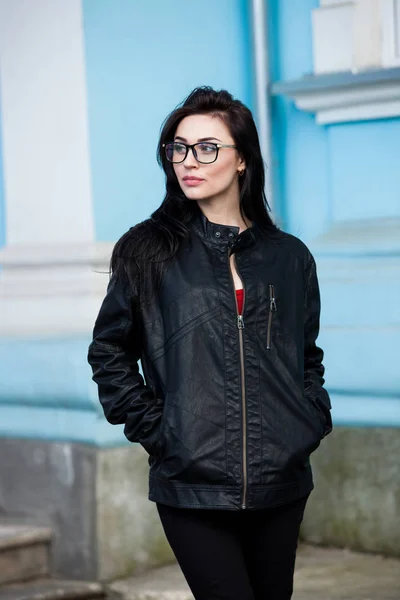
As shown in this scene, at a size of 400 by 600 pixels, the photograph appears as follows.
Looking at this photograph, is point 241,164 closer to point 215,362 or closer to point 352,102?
point 215,362

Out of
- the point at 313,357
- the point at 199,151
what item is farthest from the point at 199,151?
the point at 313,357

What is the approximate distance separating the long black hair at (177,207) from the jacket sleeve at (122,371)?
0.21 feet

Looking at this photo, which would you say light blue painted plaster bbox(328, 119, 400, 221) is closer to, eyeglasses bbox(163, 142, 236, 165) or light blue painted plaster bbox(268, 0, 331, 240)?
light blue painted plaster bbox(268, 0, 331, 240)

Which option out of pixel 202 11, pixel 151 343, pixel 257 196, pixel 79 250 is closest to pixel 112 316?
pixel 151 343

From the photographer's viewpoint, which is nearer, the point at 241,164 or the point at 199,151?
the point at 199,151

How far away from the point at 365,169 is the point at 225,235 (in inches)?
83.1

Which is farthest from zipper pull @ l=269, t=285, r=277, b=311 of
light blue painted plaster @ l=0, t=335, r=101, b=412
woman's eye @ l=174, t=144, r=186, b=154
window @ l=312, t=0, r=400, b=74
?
window @ l=312, t=0, r=400, b=74

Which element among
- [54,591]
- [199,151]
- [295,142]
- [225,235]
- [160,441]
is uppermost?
[295,142]

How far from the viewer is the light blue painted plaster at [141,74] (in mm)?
4734

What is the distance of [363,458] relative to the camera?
15.4 ft

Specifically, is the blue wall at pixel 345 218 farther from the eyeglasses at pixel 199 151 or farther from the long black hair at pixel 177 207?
the eyeglasses at pixel 199 151

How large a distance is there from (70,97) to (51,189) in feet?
1.24

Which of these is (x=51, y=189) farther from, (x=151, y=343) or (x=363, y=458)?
(x=151, y=343)

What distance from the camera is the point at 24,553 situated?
4.57 m
